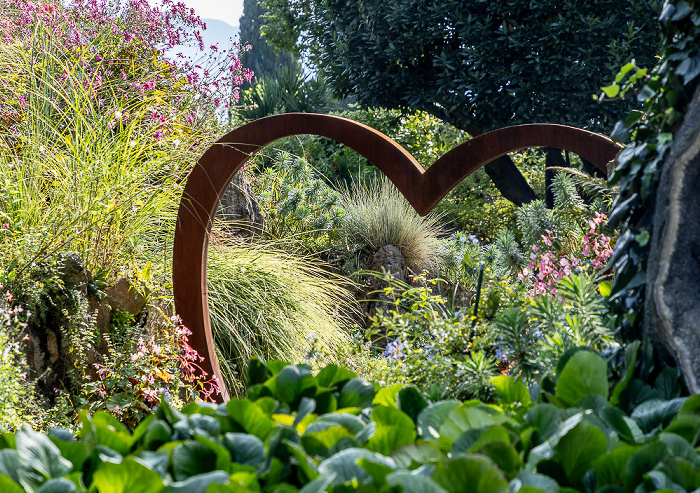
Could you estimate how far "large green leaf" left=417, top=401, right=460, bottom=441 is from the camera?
3.31 feet

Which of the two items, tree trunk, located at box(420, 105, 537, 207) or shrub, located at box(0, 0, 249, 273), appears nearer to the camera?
shrub, located at box(0, 0, 249, 273)

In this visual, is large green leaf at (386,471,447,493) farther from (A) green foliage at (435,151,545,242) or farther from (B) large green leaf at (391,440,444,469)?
(A) green foliage at (435,151,545,242)

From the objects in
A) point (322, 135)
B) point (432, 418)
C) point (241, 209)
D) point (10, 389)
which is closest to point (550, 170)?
point (241, 209)

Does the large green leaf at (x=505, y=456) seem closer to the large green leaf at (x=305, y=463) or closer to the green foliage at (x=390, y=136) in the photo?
the large green leaf at (x=305, y=463)

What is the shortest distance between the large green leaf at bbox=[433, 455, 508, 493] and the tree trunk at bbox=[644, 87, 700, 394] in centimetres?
71

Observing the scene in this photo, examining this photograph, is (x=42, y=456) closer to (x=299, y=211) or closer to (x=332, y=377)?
(x=332, y=377)

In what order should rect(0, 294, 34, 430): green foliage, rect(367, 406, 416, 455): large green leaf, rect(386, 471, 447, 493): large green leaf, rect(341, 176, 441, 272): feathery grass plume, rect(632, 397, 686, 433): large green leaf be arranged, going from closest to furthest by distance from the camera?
rect(386, 471, 447, 493): large green leaf
rect(367, 406, 416, 455): large green leaf
rect(632, 397, 686, 433): large green leaf
rect(0, 294, 34, 430): green foliage
rect(341, 176, 441, 272): feathery grass plume

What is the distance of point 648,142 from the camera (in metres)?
1.30

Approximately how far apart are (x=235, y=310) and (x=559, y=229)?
3018 millimetres

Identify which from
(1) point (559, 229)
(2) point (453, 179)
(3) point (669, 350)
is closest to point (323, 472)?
(3) point (669, 350)

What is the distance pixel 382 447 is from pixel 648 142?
2.98ft

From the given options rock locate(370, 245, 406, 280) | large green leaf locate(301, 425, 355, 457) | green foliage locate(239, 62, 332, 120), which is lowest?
large green leaf locate(301, 425, 355, 457)

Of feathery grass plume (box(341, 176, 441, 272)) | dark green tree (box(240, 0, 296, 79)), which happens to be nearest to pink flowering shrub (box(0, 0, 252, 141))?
feathery grass plume (box(341, 176, 441, 272))

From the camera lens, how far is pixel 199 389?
3326mm
